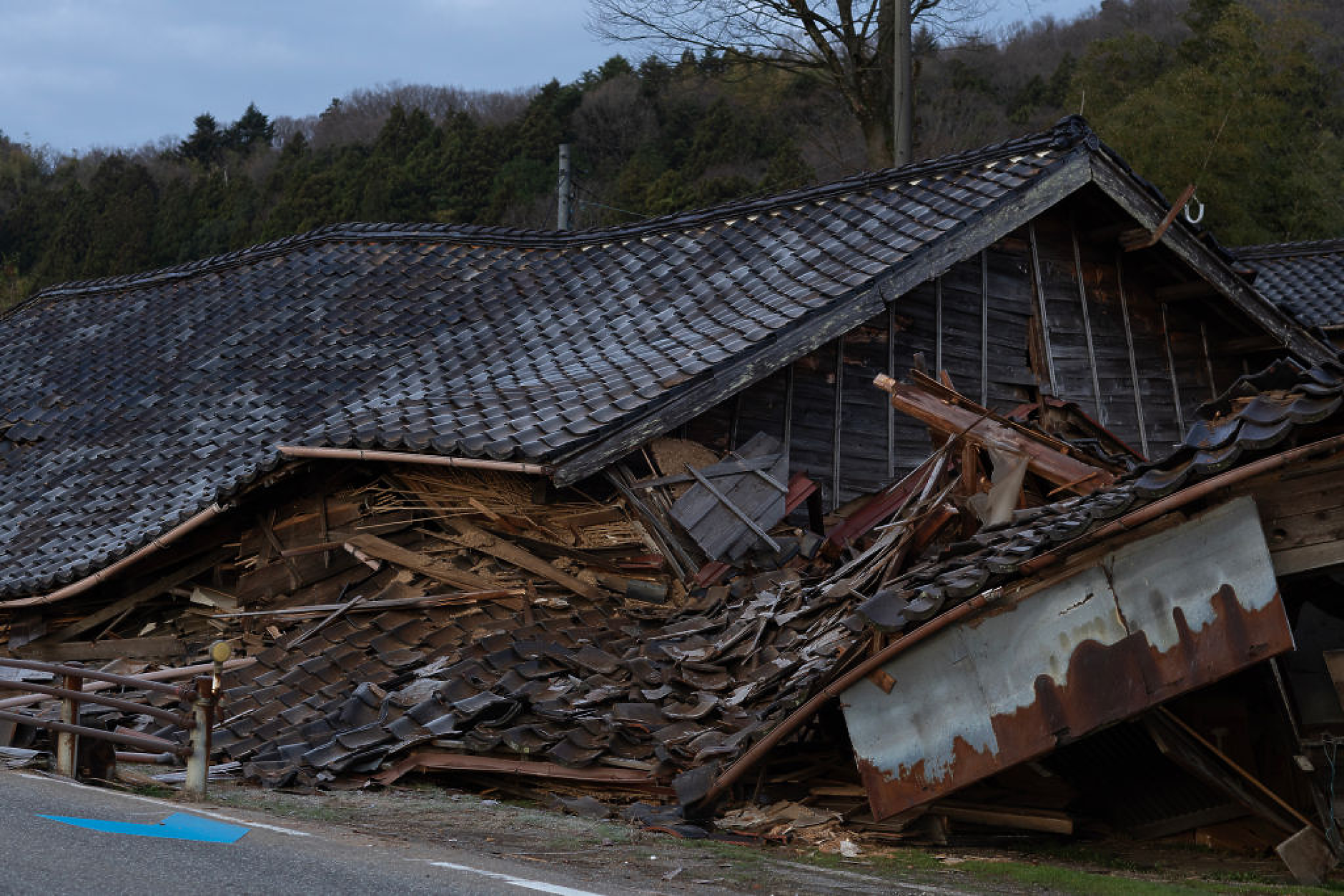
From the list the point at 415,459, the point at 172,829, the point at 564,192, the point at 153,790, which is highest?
the point at 564,192

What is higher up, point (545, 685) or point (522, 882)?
point (545, 685)

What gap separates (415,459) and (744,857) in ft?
19.1

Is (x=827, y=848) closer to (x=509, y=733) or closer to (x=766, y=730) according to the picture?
(x=766, y=730)

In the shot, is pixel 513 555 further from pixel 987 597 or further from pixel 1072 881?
pixel 1072 881

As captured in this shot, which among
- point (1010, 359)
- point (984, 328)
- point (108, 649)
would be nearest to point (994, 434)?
point (984, 328)

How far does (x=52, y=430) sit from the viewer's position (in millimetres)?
18750

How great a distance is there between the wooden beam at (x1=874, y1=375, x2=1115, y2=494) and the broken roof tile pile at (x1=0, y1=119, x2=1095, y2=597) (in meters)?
1.65

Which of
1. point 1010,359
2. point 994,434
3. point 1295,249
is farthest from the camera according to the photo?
point 1295,249

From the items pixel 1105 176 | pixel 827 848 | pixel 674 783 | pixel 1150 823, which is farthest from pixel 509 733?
pixel 1105 176

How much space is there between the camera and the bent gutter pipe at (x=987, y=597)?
24.3ft

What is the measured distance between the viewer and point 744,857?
286 inches

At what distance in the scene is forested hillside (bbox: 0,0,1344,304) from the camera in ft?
113

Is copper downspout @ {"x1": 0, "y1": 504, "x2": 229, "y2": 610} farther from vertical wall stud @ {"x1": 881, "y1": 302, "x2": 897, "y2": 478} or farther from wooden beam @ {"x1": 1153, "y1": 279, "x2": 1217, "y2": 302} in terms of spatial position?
wooden beam @ {"x1": 1153, "y1": 279, "x2": 1217, "y2": 302}

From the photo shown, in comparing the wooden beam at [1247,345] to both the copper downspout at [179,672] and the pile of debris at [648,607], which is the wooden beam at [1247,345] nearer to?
the pile of debris at [648,607]
